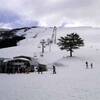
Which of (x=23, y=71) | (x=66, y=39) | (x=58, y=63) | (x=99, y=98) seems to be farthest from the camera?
(x=66, y=39)

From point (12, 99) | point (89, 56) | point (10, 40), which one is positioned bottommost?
point (12, 99)

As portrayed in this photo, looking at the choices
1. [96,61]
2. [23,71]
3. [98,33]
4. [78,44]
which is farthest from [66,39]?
[98,33]

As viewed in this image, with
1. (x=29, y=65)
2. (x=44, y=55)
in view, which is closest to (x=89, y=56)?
(x=44, y=55)

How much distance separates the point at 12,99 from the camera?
1859cm

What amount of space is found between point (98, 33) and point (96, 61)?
314 ft

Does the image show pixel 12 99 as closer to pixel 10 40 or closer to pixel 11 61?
pixel 11 61

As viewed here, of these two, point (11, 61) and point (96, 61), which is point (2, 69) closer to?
point (11, 61)

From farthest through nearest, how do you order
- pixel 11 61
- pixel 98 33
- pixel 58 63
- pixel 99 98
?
1. pixel 98 33
2. pixel 58 63
3. pixel 11 61
4. pixel 99 98

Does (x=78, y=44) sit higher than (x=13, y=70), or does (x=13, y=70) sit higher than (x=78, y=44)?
(x=78, y=44)

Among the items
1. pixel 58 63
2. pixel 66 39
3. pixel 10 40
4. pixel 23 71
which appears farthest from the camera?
pixel 10 40

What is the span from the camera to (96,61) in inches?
3068

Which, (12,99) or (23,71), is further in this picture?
(23,71)

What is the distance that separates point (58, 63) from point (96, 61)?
1199cm

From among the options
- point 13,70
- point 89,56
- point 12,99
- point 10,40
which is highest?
point 10,40
